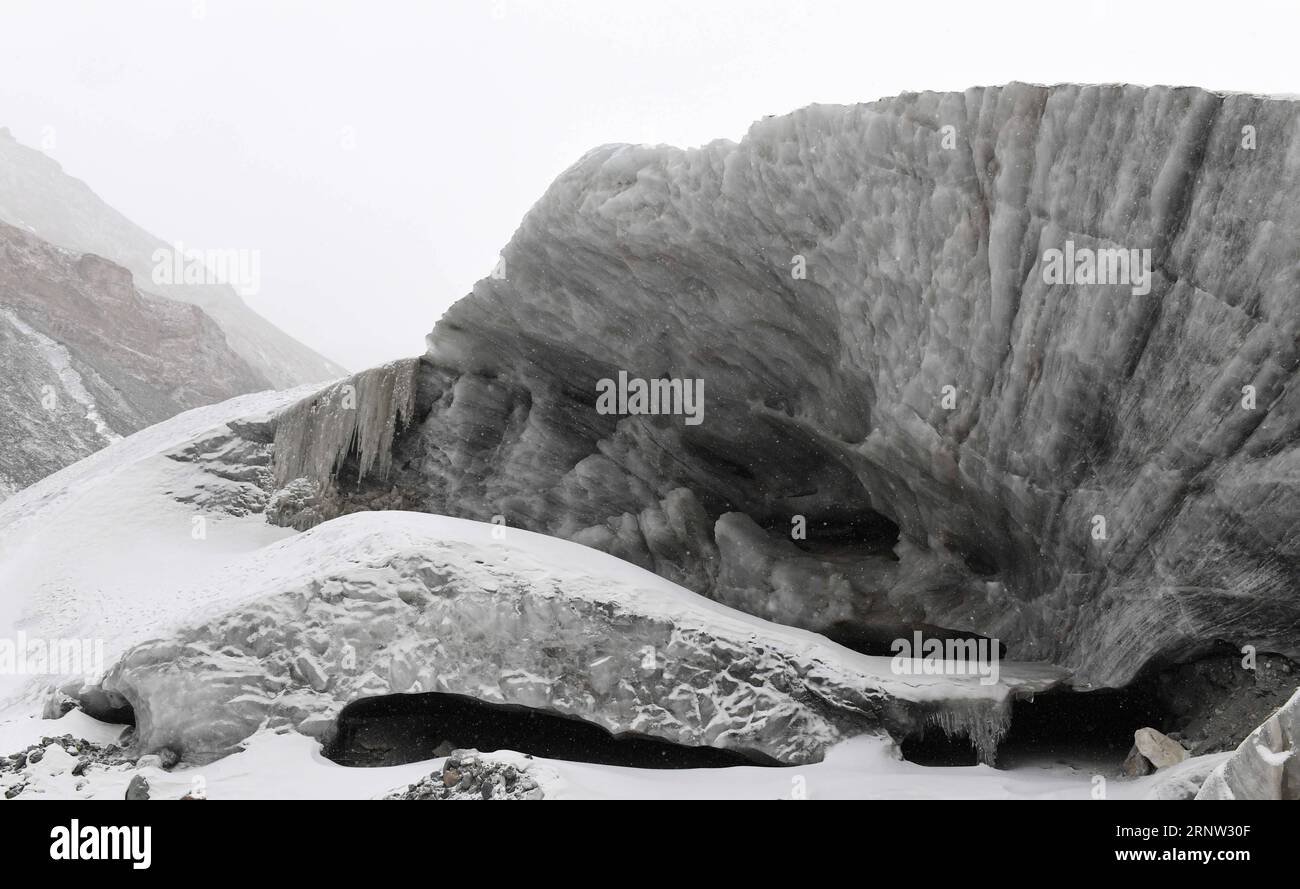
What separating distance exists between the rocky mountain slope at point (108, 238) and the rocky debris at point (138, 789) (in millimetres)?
52632

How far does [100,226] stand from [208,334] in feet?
111

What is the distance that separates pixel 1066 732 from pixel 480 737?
5.30 metres

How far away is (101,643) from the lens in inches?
409

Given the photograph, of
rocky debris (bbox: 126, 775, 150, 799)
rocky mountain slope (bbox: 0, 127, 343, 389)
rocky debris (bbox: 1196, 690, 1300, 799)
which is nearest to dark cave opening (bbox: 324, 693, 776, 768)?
rocky debris (bbox: 126, 775, 150, 799)

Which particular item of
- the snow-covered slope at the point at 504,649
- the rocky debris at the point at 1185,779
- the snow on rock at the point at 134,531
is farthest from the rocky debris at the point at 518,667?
the snow on rock at the point at 134,531

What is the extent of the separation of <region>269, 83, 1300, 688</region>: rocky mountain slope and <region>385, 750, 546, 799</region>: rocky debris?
16.1 feet

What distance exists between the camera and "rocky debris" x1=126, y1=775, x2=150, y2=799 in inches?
258

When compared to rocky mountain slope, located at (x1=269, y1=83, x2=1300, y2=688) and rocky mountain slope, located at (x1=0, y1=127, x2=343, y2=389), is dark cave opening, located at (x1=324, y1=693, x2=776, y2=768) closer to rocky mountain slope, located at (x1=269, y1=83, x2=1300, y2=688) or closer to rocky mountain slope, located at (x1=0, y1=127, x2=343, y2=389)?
rocky mountain slope, located at (x1=269, y1=83, x2=1300, y2=688)

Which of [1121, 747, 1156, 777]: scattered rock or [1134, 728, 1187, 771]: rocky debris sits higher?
[1134, 728, 1187, 771]: rocky debris

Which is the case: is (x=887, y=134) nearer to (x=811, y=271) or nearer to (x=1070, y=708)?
(x=811, y=271)

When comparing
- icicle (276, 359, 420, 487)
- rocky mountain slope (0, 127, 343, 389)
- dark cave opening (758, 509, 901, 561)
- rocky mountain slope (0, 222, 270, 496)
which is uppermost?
rocky mountain slope (0, 127, 343, 389)

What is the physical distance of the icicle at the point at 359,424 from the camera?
14414 millimetres

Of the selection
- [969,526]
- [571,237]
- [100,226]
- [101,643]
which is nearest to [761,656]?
[969,526]

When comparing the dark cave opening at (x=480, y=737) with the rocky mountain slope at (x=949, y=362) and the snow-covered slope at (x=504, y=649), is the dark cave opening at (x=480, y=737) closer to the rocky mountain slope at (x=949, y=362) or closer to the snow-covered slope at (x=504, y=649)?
the snow-covered slope at (x=504, y=649)
